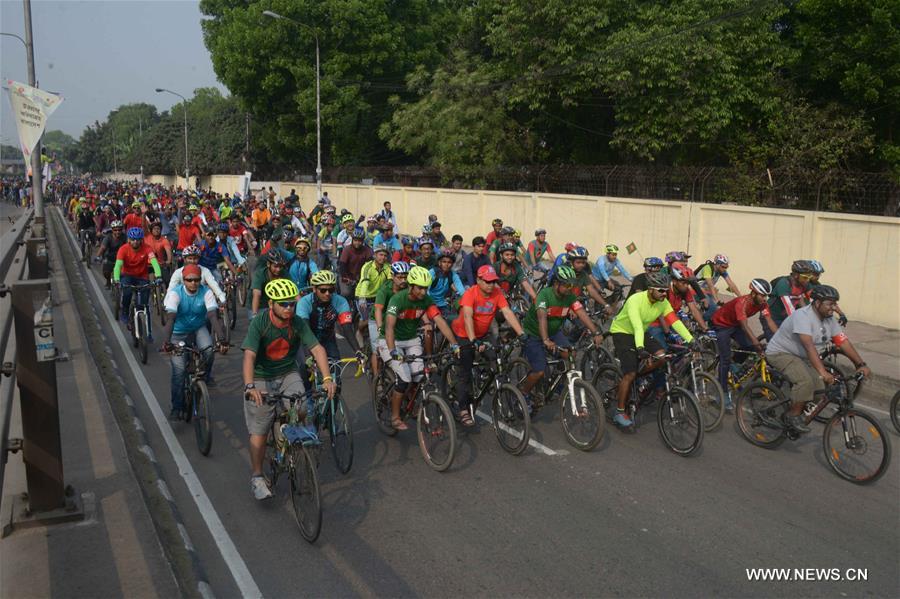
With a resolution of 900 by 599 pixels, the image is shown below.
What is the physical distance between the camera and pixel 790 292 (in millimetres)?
9812

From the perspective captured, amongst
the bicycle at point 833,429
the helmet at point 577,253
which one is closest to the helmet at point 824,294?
the bicycle at point 833,429

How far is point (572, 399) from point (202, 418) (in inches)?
148

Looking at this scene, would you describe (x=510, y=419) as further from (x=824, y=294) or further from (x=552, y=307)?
(x=824, y=294)

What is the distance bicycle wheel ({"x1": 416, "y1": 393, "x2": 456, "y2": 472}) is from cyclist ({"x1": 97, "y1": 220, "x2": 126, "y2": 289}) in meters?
9.49

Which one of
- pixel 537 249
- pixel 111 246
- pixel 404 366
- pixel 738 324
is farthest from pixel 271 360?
pixel 111 246

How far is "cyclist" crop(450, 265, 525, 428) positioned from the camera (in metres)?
8.20

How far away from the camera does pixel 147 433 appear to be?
A: 27.2ft

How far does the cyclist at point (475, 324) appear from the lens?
8.20 metres

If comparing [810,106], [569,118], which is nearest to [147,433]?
[810,106]

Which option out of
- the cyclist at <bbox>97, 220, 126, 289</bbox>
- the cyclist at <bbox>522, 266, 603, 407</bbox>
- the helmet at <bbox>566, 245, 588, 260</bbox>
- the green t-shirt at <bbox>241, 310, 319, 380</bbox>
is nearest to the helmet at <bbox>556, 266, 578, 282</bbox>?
the cyclist at <bbox>522, 266, 603, 407</bbox>

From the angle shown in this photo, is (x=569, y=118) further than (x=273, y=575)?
Yes

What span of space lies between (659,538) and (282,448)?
3.03 m

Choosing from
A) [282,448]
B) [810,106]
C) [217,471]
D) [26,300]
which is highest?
[810,106]

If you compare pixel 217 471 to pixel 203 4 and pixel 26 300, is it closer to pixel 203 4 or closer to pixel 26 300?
pixel 26 300
